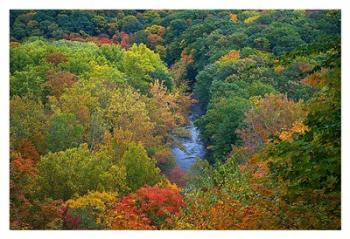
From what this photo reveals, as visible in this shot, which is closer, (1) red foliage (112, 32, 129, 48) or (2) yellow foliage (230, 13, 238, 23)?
(1) red foliage (112, 32, 129, 48)

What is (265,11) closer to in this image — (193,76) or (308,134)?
(193,76)

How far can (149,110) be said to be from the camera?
1731 centimetres

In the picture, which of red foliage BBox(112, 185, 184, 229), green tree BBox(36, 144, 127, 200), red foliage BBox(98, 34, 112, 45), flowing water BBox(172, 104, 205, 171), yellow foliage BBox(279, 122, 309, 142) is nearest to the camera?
red foliage BBox(112, 185, 184, 229)

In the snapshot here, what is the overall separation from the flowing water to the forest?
0.08m

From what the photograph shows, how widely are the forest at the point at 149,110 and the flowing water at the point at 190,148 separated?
0.27 feet

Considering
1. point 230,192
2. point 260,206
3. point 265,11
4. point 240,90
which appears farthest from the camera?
point 265,11

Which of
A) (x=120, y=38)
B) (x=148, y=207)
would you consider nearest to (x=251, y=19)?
(x=120, y=38)

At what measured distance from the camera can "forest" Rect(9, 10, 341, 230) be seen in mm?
15016

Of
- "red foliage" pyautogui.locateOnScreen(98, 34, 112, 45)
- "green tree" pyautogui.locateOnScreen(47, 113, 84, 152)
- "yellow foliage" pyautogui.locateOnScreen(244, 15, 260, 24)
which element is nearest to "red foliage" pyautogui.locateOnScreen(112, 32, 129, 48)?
"red foliage" pyautogui.locateOnScreen(98, 34, 112, 45)

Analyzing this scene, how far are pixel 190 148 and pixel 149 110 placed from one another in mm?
1550

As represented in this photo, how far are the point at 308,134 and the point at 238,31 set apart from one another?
28.3ft

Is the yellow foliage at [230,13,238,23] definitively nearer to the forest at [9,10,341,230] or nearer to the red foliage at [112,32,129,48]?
the forest at [9,10,341,230]
